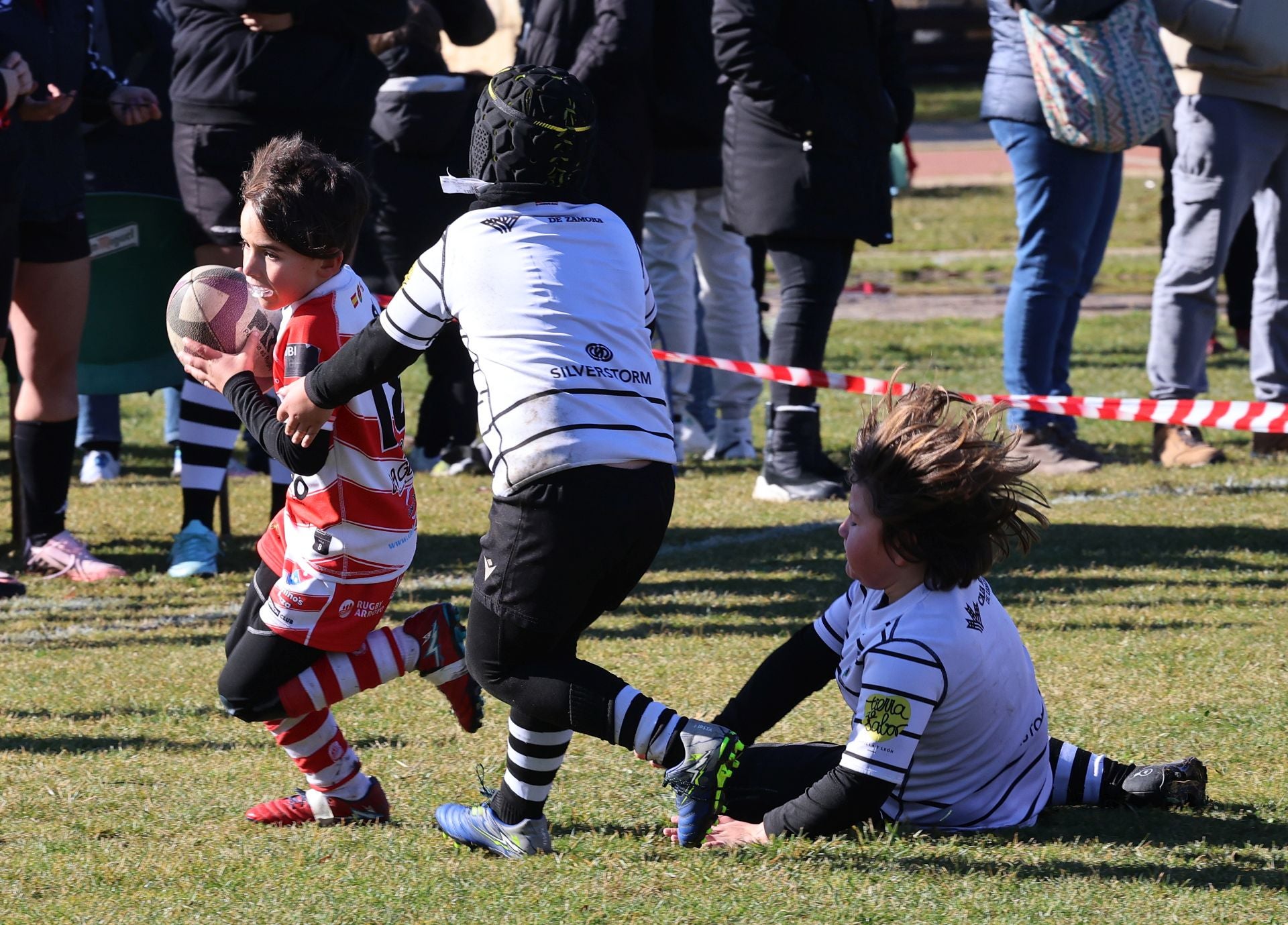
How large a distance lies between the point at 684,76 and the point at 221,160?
2295mm

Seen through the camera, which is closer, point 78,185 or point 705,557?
point 78,185

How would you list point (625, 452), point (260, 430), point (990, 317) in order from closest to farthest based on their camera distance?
1. point (625, 452)
2. point (260, 430)
3. point (990, 317)

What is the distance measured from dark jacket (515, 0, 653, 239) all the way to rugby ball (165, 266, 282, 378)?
11.4ft

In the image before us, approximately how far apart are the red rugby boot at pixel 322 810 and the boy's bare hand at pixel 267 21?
3079 millimetres

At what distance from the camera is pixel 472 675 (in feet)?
10.9

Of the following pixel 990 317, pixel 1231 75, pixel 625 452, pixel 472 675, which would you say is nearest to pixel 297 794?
pixel 472 675

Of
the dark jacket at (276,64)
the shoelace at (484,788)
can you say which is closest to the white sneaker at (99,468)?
the dark jacket at (276,64)

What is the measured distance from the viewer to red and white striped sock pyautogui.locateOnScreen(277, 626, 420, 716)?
348cm

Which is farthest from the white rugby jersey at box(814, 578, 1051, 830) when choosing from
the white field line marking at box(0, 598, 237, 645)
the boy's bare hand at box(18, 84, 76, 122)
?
the boy's bare hand at box(18, 84, 76, 122)

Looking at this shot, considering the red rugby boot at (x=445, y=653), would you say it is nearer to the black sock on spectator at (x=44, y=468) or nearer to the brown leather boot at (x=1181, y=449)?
the black sock on spectator at (x=44, y=468)

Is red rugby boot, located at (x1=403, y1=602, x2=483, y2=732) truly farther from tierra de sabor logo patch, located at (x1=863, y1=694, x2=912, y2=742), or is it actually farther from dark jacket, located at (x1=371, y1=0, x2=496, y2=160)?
dark jacket, located at (x1=371, y1=0, x2=496, y2=160)

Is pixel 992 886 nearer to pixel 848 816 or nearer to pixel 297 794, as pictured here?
pixel 848 816

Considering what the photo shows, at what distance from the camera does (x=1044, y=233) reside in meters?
7.22

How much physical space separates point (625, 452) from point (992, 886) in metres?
1.05
